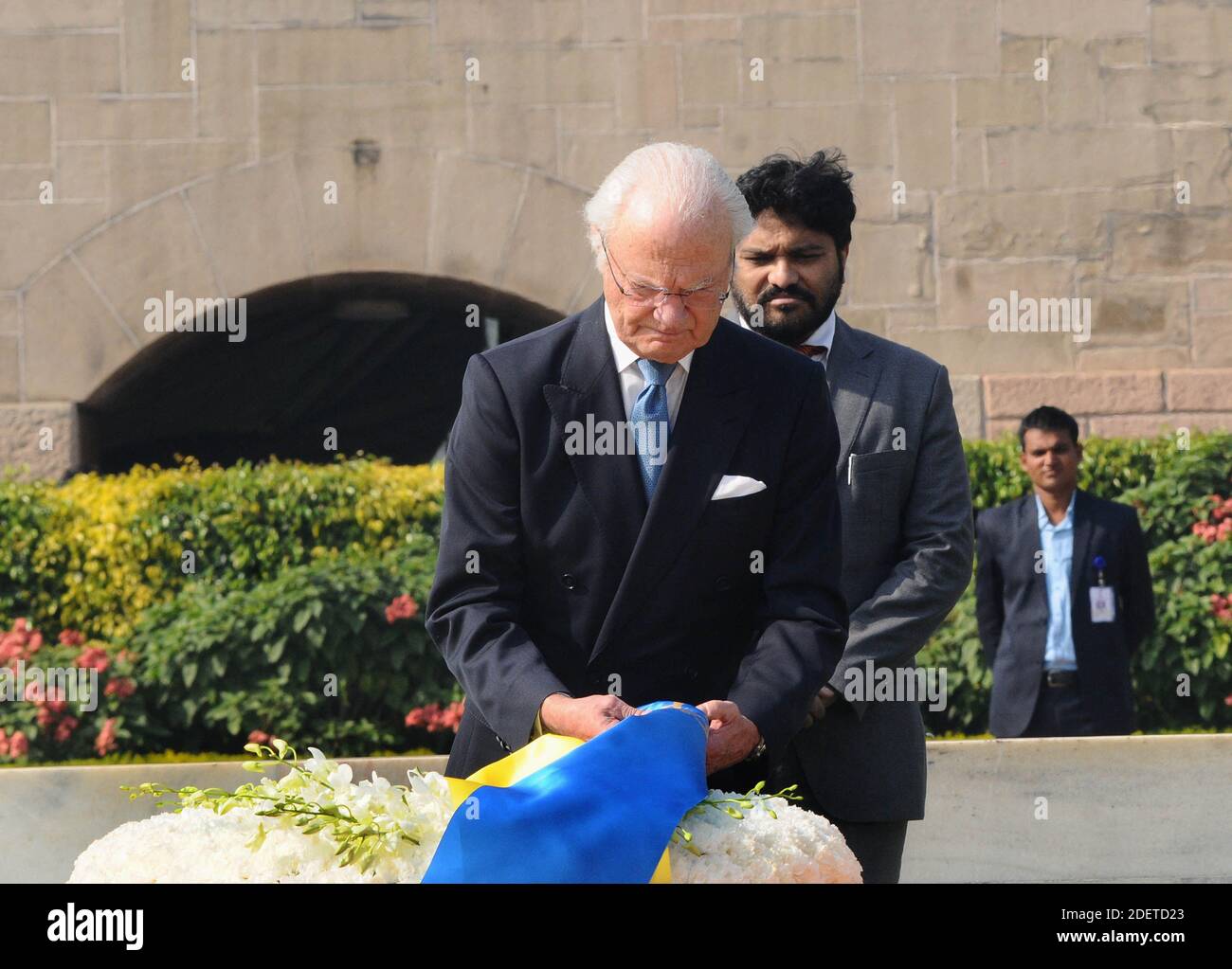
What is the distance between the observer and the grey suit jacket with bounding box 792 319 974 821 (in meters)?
3.70

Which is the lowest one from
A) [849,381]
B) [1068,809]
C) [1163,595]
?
[1068,809]

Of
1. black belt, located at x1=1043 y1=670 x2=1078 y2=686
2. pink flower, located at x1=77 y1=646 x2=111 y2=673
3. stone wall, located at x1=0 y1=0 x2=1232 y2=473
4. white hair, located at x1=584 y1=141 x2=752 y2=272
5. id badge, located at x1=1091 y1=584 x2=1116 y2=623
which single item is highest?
stone wall, located at x1=0 y1=0 x2=1232 y2=473

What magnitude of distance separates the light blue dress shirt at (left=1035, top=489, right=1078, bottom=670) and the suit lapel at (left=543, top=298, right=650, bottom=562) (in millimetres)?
4294

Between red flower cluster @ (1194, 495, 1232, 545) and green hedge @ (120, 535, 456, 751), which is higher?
red flower cluster @ (1194, 495, 1232, 545)

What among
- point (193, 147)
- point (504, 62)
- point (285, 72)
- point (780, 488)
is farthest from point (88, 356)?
point (780, 488)

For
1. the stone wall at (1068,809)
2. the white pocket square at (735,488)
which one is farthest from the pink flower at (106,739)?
the white pocket square at (735,488)

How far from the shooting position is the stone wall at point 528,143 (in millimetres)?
8672

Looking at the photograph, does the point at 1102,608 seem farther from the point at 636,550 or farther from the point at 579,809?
the point at 579,809

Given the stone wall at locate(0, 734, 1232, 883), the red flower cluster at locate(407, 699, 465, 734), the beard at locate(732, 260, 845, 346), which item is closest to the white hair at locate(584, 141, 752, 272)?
the beard at locate(732, 260, 845, 346)

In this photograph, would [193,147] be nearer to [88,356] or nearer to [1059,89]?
[88,356]

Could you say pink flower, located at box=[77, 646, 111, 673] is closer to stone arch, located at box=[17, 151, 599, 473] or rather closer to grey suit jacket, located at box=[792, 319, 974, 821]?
stone arch, located at box=[17, 151, 599, 473]

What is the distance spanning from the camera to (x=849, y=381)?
4004 millimetres

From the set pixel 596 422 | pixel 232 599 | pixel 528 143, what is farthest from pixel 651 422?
pixel 528 143

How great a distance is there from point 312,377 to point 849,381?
704cm
